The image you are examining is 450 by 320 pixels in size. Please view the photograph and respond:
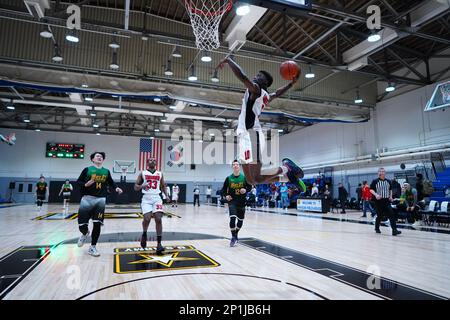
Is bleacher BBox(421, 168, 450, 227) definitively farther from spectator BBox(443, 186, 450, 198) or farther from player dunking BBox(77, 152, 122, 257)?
player dunking BBox(77, 152, 122, 257)

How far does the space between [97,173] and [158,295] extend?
308 centimetres

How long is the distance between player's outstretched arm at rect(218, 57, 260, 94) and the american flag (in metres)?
24.4

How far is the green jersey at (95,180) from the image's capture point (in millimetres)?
5356

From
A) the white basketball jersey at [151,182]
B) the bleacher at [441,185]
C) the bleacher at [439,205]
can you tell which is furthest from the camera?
the bleacher at [441,185]

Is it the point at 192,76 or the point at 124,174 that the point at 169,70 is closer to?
the point at 192,76

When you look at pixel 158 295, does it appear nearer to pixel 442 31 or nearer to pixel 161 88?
pixel 161 88

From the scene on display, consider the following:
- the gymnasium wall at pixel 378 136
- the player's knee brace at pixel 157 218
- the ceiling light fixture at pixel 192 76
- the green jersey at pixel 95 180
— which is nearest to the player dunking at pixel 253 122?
the player's knee brace at pixel 157 218

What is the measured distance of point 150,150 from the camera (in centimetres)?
2758

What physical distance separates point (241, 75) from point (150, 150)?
82.4 ft

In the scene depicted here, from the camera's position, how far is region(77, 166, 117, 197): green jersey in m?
5.36

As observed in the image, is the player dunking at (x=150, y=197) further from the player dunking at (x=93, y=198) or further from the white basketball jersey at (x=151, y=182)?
the player dunking at (x=93, y=198)

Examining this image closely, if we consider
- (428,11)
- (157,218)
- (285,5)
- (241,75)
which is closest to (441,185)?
(428,11)

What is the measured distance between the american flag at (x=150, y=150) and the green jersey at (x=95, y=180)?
2206 centimetres
